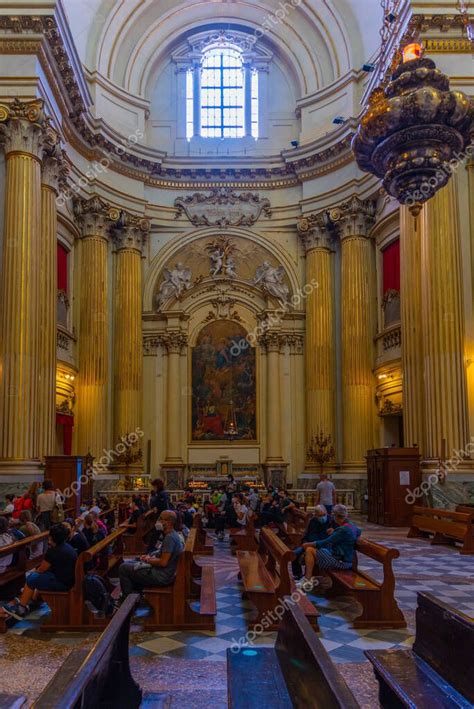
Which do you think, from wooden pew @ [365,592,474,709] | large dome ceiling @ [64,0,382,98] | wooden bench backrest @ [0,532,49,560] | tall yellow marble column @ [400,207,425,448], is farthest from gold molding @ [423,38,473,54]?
wooden pew @ [365,592,474,709]

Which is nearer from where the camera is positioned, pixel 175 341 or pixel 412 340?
pixel 412 340

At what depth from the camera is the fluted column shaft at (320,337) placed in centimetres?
2308

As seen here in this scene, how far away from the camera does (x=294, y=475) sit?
23.5 m

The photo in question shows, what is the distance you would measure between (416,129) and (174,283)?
1622cm

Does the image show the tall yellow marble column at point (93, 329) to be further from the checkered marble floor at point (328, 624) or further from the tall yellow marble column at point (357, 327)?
the checkered marble floor at point (328, 624)

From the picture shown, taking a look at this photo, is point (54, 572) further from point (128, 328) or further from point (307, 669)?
point (128, 328)

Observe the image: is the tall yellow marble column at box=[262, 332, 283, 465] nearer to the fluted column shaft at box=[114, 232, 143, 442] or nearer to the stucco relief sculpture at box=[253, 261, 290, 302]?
the stucco relief sculpture at box=[253, 261, 290, 302]

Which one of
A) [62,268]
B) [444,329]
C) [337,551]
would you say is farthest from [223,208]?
[337,551]

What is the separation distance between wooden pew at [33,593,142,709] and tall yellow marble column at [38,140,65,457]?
1328 cm

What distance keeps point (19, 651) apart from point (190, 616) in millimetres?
1698

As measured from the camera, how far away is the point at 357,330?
22.4 metres

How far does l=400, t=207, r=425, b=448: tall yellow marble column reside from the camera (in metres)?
17.4

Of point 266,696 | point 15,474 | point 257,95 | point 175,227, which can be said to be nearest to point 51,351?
point 15,474

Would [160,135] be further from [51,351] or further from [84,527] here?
[84,527]
